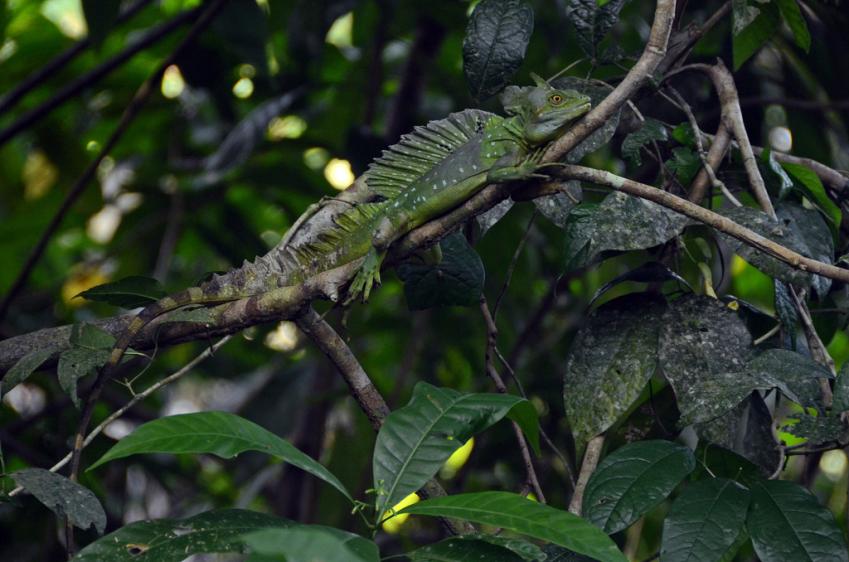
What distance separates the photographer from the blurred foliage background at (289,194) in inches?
121

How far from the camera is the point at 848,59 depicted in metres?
2.93

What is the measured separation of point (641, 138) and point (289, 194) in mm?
2186

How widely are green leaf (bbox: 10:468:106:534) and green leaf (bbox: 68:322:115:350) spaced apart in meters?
0.26

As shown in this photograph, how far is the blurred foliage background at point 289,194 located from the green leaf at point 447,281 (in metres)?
0.90

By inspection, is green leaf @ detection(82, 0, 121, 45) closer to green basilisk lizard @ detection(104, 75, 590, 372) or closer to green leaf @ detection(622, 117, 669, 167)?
green basilisk lizard @ detection(104, 75, 590, 372)

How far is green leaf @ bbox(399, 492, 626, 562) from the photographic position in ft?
3.87

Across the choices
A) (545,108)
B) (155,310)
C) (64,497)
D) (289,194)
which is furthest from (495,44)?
(289,194)

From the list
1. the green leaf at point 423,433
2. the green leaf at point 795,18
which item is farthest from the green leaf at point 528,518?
the green leaf at point 795,18

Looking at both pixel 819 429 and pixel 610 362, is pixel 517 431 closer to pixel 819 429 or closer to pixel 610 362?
pixel 610 362

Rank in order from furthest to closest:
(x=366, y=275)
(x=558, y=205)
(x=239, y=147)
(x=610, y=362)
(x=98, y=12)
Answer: (x=239, y=147) < (x=98, y=12) < (x=558, y=205) < (x=366, y=275) < (x=610, y=362)

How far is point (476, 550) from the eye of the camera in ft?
4.30

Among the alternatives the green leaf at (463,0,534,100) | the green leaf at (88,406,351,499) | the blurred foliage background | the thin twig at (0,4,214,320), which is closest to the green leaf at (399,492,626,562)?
the green leaf at (88,406,351,499)

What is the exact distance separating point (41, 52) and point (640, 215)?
295 cm

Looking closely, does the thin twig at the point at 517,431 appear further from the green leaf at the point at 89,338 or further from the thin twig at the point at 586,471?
the green leaf at the point at 89,338
